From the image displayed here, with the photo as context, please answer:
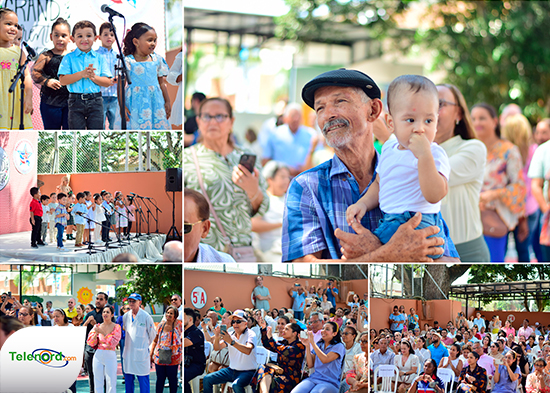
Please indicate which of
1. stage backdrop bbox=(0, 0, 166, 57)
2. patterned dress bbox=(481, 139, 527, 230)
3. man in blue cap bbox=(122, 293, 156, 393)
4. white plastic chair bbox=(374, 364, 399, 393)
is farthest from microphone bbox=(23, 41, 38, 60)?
patterned dress bbox=(481, 139, 527, 230)

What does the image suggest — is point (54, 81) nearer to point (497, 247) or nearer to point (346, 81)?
point (346, 81)

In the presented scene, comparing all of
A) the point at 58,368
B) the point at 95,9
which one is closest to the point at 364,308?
the point at 58,368

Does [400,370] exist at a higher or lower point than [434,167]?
lower

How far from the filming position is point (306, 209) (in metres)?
3.58

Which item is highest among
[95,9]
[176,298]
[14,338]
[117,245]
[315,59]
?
[315,59]

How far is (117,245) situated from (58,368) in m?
0.88

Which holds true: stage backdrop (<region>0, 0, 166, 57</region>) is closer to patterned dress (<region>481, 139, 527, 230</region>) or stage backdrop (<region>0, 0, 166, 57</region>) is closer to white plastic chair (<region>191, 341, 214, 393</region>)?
white plastic chair (<region>191, 341, 214, 393</region>)

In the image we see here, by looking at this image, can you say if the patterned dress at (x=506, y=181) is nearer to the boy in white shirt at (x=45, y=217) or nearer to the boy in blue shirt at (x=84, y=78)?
the boy in blue shirt at (x=84, y=78)

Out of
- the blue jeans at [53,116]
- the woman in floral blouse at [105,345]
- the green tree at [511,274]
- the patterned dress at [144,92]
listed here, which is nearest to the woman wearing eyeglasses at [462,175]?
the green tree at [511,274]

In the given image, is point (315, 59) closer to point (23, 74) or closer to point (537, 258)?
point (537, 258)

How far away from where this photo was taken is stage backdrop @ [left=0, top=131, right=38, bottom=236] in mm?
→ 3789

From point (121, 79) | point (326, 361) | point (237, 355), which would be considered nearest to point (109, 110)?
point (121, 79)

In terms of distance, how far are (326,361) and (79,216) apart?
1.89 meters

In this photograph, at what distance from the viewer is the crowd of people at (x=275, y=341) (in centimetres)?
383
